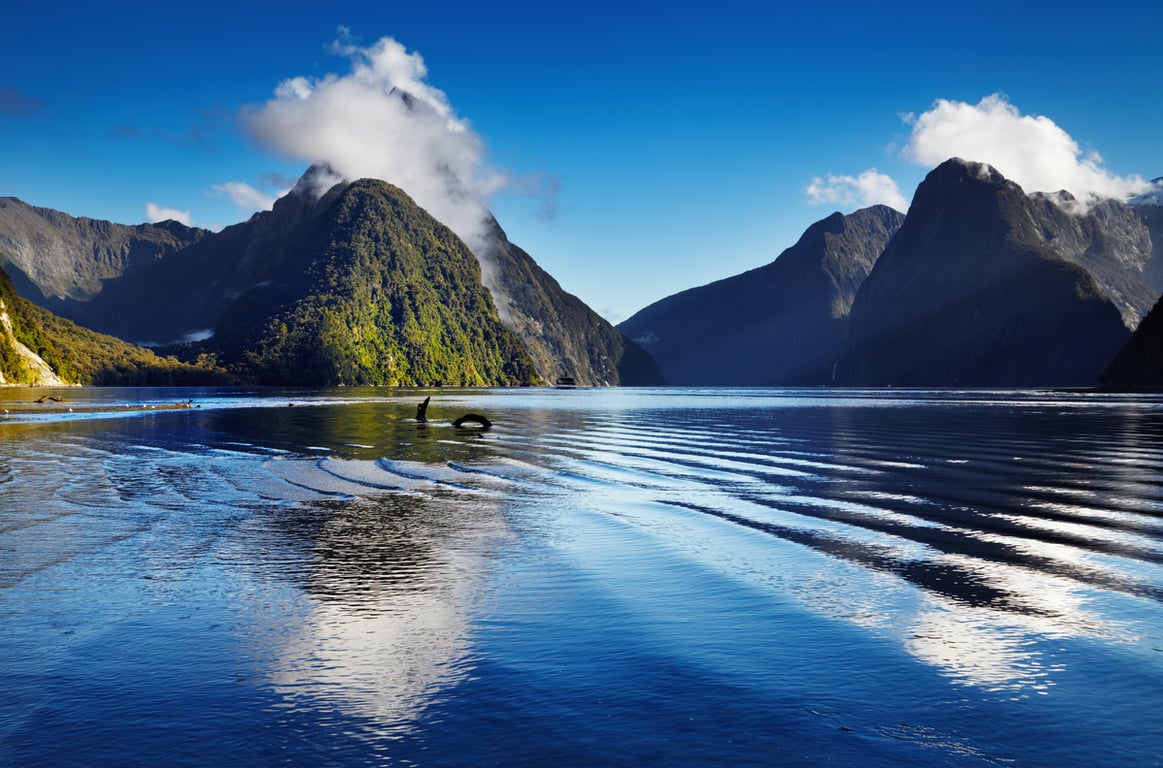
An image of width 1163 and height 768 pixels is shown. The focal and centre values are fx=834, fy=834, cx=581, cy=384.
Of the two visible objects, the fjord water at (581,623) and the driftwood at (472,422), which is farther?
the driftwood at (472,422)

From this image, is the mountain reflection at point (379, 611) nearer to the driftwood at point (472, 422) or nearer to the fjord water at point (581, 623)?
the fjord water at point (581, 623)

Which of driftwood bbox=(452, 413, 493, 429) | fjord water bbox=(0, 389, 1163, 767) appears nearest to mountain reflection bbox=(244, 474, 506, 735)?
fjord water bbox=(0, 389, 1163, 767)

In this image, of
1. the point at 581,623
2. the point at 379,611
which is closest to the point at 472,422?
the point at 379,611

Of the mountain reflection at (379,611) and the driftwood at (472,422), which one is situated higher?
the driftwood at (472,422)

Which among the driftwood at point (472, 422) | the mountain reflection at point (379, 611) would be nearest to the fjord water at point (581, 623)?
the mountain reflection at point (379, 611)

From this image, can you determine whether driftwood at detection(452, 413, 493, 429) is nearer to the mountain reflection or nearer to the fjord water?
the fjord water

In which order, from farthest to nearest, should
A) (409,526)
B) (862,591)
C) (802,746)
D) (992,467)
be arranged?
1. (992,467)
2. (409,526)
3. (862,591)
4. (802,746)

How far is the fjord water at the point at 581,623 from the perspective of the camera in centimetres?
891

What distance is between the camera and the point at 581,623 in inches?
527

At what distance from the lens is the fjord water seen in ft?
29.2

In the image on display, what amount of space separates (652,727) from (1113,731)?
16.5 ft

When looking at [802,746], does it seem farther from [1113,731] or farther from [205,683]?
[205,683]

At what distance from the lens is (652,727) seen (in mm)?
9188

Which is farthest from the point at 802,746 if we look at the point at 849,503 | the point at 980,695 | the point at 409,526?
the point at 849,503
